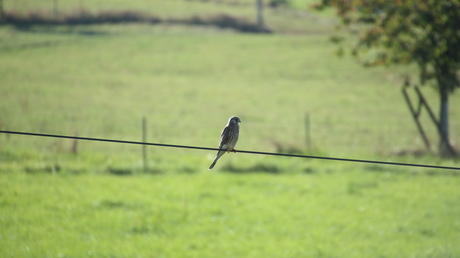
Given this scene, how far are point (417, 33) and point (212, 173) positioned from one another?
10.7 metres

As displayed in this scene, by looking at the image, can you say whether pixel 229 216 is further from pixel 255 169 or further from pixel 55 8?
pixel 55 8

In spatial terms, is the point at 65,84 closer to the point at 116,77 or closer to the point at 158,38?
the point at 116,77

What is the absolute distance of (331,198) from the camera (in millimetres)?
19641

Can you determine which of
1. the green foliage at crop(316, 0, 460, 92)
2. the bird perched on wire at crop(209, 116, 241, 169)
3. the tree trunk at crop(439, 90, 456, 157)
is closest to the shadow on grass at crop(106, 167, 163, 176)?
the green foliage at crop(316, 0, 460, 92)

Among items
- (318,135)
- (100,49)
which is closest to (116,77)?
(100,49)

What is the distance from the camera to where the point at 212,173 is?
2173 cm

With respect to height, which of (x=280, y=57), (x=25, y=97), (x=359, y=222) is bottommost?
(x=359, y=222)

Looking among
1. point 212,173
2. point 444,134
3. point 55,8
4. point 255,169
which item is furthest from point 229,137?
point 55,8

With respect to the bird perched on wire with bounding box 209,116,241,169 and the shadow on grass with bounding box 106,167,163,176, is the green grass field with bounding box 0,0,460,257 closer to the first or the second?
the shadow on grass with bounding box 106,167,163,176

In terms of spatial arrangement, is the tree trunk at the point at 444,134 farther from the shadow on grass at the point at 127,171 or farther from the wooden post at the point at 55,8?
the wooden post at the point at 55,8

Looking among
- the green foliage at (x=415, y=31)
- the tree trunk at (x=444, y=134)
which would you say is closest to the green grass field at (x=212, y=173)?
the tree trunk at (x=444, y=134)

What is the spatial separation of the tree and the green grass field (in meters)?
2.55

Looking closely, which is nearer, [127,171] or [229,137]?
[229,137]

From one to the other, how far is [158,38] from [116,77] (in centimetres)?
1597
